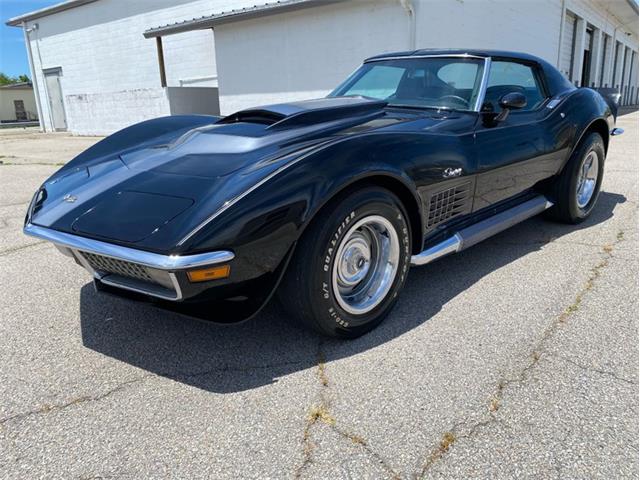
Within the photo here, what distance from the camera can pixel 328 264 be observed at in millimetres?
2211

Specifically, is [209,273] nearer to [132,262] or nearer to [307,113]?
[132,262]

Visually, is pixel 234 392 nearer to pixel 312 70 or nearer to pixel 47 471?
pixel 47 471

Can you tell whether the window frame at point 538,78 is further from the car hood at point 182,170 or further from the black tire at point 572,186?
the car hood at point 182,170

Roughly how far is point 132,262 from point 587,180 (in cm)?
419

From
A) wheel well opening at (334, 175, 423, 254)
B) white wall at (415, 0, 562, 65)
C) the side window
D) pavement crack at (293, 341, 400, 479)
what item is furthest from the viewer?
white wall at (415, 0, 562, 65)

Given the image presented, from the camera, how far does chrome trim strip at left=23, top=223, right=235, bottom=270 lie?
1.84m

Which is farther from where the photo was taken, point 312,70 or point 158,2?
point 158,2

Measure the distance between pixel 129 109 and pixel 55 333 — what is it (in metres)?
15.6

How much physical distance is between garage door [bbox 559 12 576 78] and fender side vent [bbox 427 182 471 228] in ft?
58.3

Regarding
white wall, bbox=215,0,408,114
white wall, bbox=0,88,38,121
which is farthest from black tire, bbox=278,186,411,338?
white wall, bbox=0,88,38,121

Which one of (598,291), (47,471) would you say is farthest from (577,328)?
(47,471)

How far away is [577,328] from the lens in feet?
8.48

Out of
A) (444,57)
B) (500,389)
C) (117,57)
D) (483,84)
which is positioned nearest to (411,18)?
(444,57)

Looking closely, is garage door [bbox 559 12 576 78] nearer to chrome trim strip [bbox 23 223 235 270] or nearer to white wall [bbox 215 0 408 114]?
white wall [bbox 215 0 408 114]
